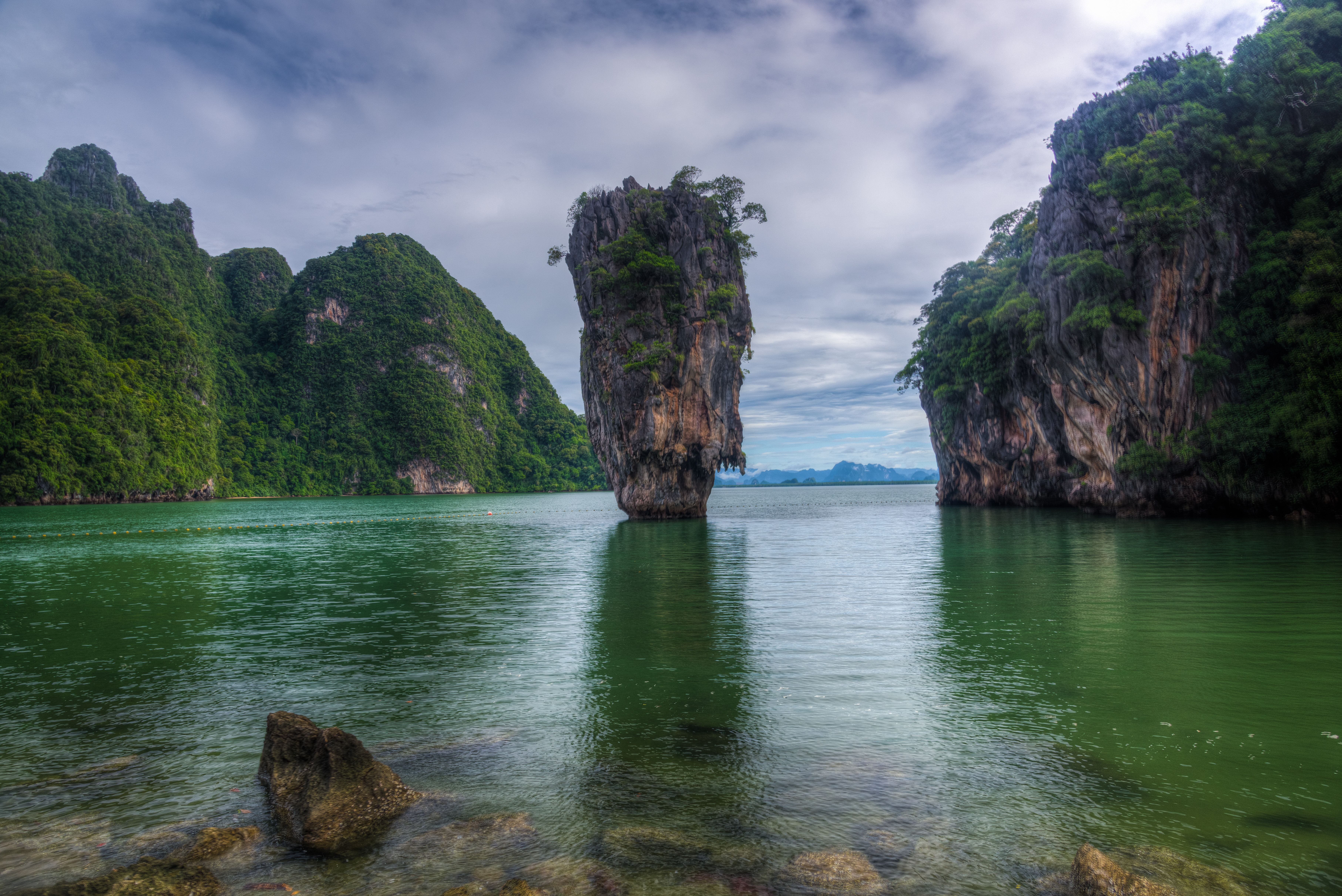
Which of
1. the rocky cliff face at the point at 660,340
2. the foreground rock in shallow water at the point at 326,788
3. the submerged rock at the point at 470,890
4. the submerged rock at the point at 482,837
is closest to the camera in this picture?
the submerged rock at the point at 470,890

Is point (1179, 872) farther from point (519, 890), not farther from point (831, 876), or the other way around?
point (519, 890)

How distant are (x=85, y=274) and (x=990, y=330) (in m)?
136

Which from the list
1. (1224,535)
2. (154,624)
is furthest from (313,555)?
(1224,535)

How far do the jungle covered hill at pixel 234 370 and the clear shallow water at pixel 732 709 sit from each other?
82.2 metres

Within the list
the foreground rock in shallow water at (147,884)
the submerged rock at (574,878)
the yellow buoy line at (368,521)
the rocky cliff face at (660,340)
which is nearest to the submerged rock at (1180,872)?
the submerged rock at (574,878)

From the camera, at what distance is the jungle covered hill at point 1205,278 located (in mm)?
28250

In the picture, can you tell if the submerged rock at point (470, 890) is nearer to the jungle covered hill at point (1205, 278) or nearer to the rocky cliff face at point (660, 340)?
the jungle covered hill at point (1205, 278)

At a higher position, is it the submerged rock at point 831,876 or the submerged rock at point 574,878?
the submerged rock at point 574,878

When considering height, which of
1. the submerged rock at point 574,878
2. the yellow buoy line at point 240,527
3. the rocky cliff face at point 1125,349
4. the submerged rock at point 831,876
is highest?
the rocky cliff face at point 1125,349

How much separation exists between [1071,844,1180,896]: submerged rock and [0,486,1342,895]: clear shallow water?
0.36 m

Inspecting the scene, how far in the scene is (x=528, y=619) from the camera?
45.8 feet

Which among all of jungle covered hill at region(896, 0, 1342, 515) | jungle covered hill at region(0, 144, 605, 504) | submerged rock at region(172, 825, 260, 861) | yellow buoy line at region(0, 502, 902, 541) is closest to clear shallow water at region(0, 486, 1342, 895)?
submerged rock at region(172, 825, 260, 861)

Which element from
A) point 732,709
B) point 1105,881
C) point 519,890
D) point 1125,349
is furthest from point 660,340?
point 1105,881

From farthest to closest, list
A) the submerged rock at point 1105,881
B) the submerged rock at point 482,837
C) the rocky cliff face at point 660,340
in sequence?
1. the rocky cliff face at point 660,340
2. the submerged rock at point 482,837
3. the submerged rock at point 1105,881
